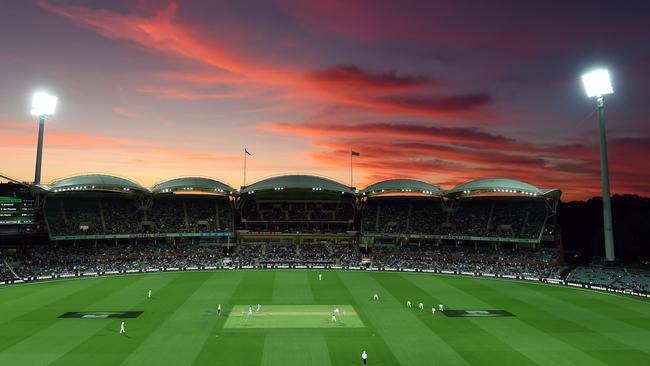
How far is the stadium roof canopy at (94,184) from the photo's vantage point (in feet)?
243

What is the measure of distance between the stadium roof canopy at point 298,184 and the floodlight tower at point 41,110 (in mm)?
33438

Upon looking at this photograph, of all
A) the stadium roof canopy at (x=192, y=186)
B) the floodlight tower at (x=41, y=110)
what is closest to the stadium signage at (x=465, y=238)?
the stadium roof canopy at (x=192, y=186)

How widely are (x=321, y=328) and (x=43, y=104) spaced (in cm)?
6112

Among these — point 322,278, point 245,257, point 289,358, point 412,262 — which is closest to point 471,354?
point 289,358

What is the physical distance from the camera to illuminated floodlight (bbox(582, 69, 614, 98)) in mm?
58719

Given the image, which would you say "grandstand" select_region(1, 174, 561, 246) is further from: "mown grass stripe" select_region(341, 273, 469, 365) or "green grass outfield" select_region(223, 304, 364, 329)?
"green grass outfield" select_region(223, 304, 364, 329)

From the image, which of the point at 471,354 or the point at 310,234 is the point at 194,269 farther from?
the point at 471,354

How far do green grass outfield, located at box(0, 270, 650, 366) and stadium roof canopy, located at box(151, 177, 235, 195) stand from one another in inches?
1022

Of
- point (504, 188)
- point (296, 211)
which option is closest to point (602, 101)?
point (504, 188)

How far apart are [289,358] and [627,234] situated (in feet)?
264

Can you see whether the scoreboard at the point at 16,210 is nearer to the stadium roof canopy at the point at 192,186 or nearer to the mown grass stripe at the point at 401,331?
the stadium roof canopy at the point at 192,186

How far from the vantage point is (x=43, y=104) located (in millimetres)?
71125

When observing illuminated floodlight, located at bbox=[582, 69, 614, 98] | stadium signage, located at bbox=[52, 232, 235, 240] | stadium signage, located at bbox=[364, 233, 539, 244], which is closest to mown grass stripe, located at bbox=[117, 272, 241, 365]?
stadium signage, located at bbox=[52, 232, 235, 240]

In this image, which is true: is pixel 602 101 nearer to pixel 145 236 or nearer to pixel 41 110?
pixel 145 236
